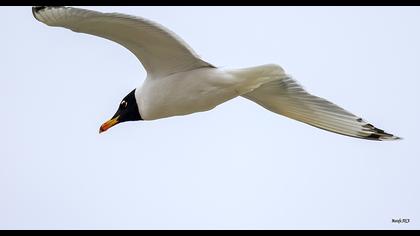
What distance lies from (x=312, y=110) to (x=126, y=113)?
144 centimetres

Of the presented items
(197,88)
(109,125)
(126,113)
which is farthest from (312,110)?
(109,125)

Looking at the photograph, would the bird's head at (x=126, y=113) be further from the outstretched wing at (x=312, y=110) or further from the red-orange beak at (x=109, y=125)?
the outstretched wing at (x=312, y=110)

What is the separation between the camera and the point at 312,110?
310 inches

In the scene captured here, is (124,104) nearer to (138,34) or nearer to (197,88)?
(197,88)

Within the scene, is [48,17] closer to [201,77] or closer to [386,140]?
[201,77]

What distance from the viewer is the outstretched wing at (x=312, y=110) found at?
784cm

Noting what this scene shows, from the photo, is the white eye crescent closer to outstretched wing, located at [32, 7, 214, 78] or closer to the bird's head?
the bird's head

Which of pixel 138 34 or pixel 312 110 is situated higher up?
pixel 138 34

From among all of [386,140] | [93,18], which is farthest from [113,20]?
[386,140]

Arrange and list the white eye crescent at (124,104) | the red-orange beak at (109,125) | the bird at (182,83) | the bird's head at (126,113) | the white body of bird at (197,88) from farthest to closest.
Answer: the red-orange beak at (109,125), the white eye crescent at (124,104), the bird's head at (126,113), the white body of bird at (197,88), the bird at (182,83)

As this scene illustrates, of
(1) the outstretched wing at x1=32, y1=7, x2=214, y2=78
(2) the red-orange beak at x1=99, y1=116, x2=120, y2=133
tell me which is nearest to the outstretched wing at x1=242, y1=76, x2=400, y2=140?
(1) the outstretched wing at x1=32, y1=7, x2=214, y2=78

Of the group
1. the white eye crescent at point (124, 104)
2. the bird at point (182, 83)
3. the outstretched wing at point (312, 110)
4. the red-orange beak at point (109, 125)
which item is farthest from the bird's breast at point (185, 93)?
the outstretched wing at point (312, 110)

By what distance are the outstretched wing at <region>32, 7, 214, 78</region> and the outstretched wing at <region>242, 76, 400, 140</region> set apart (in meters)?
0.91

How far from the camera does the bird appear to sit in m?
6.74
